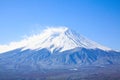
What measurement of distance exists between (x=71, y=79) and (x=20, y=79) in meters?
19.9

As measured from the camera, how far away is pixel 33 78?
373 ft

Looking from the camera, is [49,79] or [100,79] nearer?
[100,79]

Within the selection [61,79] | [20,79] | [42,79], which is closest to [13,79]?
[20,79]

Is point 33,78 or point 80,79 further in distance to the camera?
point 33,78

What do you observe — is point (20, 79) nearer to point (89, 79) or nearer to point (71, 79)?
point (71, 79)

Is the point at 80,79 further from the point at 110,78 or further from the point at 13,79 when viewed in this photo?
the point at 13,79

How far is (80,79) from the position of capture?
10488 cm

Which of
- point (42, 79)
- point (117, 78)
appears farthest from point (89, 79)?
point (42, 79)

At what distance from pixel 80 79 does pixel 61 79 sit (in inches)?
295

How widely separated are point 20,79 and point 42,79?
27.8 feet

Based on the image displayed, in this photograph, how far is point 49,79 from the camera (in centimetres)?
11012

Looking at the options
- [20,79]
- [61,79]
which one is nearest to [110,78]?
[61,79]

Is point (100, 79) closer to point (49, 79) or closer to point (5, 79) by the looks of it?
point (49, 79)

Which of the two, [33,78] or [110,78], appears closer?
[110,78]
